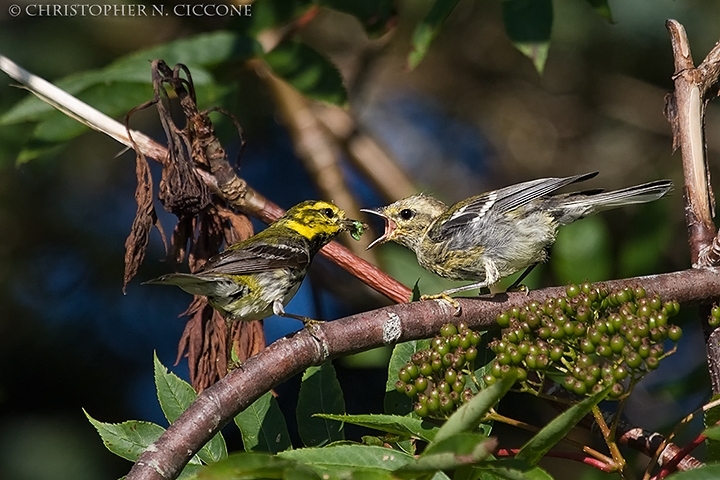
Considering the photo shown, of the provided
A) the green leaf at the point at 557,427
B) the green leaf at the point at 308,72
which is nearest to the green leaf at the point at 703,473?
the green leaf at the point at 557,427

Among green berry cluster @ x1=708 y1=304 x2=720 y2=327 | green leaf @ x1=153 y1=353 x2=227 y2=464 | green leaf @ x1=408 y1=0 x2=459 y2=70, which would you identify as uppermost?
green leaf @ x1=408 y1=0 x2=459 y2=70

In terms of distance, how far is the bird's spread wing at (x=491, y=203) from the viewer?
4.36 meters

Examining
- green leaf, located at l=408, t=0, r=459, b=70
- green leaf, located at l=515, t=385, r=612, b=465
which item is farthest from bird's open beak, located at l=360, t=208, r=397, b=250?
green leaf, located at l=515, t=385, r=612, b=465

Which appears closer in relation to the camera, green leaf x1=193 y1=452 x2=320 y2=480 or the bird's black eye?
green leaf x1=193 y1=452 x2=320 y2=480

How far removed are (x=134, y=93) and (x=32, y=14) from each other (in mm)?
2276

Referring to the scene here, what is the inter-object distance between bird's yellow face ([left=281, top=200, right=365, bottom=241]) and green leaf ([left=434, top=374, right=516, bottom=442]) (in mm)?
2959

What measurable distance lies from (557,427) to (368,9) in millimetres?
2708

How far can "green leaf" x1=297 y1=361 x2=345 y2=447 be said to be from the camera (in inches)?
108

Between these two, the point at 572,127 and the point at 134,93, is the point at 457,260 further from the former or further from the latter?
the point at 572,127

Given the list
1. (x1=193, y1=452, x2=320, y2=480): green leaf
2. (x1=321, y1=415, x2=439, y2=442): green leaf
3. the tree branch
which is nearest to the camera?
(x1=193, y1=452, x2=320, y2=480): green leaf

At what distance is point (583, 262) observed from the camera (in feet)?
12.3

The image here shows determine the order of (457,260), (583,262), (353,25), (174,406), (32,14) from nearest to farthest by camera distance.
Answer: (174,406), (583,262), (457,260), (32,14), (353,25)

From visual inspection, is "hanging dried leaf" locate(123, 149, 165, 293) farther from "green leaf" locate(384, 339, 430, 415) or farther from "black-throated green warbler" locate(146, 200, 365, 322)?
"green leaf" locate(384, 339, 430, 415)

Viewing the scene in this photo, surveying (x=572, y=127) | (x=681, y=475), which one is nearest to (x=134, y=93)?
(x=681, y=475)
